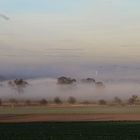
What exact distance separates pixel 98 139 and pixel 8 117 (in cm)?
7000

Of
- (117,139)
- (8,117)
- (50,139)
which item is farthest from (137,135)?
(8,117)

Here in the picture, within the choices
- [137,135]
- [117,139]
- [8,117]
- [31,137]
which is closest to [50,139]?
[31,137]

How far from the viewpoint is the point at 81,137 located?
7256 centimetres

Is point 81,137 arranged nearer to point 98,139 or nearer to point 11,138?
point 98,139

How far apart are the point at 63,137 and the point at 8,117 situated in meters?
66.3

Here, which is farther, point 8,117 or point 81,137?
point 8,117

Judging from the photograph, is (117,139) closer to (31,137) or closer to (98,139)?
(98,139)

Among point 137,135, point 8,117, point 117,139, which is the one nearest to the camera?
point 117,139

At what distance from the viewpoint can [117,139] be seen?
6969 centimetres

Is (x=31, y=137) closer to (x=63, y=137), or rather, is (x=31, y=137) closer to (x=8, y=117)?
(x=63, y=137)

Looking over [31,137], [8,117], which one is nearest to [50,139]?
[31,137]

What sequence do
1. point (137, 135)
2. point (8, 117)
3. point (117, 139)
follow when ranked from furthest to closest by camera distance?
1. point (8, 117)
2. point (137, 135)
3. point (117, 139)

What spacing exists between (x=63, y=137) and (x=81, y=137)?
2216 mm

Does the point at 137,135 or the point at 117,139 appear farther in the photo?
the point at 137,135
